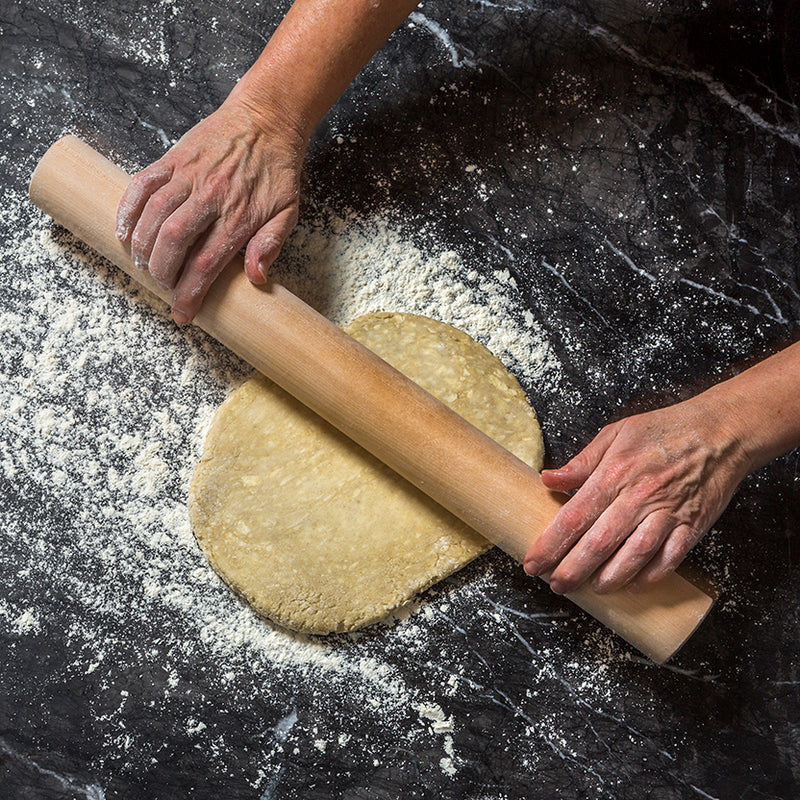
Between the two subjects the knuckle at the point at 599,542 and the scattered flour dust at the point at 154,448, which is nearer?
the knuckle at the point at 599,542

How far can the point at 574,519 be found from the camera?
147 centimetres

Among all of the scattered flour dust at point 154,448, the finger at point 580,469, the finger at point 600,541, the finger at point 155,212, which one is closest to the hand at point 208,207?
→ the finger at point 155,212

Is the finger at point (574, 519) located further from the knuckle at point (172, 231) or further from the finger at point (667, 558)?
the knuckle at point (172, 231)

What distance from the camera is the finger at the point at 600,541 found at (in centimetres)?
147

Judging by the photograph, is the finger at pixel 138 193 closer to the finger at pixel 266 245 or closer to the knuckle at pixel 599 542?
the finger at pixel 266 245

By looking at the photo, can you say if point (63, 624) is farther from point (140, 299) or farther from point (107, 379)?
point (140, 299)

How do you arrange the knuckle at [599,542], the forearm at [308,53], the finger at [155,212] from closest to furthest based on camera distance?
the knuckle at [599,542]
the finger at [155,212]
the forearm at [308,53]

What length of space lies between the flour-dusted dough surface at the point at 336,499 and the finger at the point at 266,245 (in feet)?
0.89

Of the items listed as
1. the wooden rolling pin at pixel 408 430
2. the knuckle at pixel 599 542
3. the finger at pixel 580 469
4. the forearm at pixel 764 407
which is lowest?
the wooden rolling pin at pixel 408 430

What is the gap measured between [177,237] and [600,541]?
1.06m

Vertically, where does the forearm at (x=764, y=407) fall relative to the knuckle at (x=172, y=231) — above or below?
above

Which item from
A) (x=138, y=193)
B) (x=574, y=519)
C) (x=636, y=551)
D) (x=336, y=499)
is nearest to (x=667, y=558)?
(x=636, y=551)

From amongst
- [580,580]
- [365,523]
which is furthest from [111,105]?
[580,580]

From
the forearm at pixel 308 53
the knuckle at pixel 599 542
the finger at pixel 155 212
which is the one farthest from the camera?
the forearm at pixel 308 53
